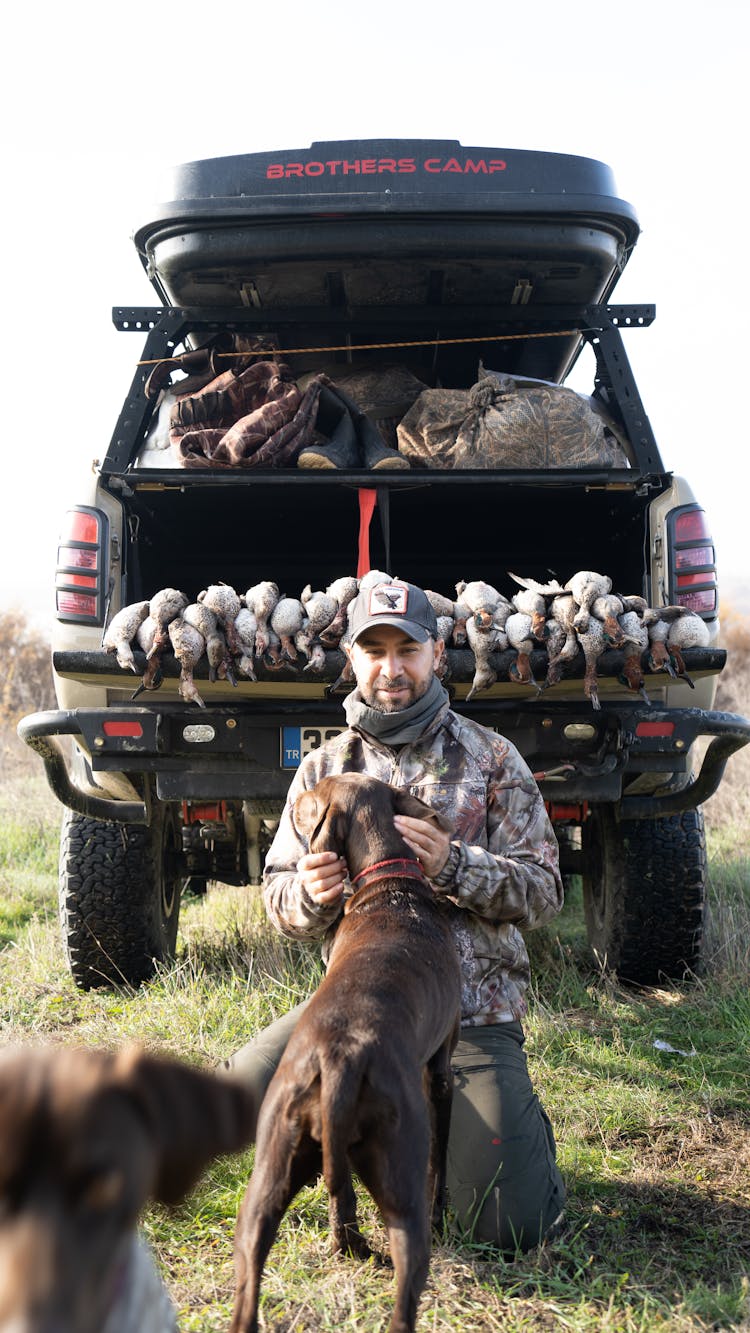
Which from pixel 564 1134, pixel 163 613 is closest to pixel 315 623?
pixel 163 613

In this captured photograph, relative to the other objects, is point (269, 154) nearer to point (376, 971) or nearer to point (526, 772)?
point (526, 772)

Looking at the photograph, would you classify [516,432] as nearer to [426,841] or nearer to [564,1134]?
[426,841]

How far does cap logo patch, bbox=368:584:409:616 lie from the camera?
11.2 feet

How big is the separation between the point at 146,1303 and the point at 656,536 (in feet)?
11.7

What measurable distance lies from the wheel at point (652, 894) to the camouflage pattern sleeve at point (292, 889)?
1856 millimetres

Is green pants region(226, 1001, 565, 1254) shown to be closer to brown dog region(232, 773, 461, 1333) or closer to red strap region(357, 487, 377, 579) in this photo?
brown dog region(232, 773, 461, 1333)

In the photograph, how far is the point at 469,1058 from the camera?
10.8 feet

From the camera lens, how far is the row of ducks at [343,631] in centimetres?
395

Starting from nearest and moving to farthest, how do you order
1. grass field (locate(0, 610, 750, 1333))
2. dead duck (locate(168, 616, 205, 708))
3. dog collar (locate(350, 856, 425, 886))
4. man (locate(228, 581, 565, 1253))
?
grass field (locate(0, 610, 750, 1333)) < dog collar (locate(350, 856, 425, 886)) < man (locate(228, 581, 565, 1253)) < dead duck (locate(168, 616, 205, 708))

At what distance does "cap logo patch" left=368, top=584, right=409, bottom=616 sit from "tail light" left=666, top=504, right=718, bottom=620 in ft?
4.45

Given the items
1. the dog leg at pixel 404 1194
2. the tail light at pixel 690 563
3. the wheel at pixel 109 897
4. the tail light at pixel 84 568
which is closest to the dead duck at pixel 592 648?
the tail light at pixel 690 563

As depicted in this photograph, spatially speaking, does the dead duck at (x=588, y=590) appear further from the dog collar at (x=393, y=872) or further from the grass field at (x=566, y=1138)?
the grass field at (x=566, y=1138)

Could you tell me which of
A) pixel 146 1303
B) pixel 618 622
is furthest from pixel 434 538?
pixel 146 1303

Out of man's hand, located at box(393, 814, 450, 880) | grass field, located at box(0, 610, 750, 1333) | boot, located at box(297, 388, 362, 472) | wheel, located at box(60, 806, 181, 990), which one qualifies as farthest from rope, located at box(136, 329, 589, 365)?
man's hand, located at box(393, 814, 450, 880)
